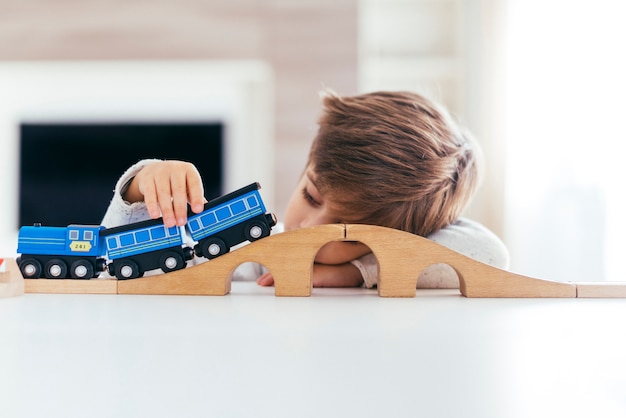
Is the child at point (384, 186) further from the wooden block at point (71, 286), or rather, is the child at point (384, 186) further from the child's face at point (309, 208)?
the wooden block at point (71, 286)

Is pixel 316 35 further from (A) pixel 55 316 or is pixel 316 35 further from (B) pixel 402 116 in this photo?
(A) pixel 55 316

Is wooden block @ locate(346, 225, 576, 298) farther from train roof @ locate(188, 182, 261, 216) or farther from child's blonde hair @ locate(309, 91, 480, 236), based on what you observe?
child's blonde hair @ locate(309, 91, 480, 236)

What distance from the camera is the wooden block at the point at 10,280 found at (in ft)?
2.00

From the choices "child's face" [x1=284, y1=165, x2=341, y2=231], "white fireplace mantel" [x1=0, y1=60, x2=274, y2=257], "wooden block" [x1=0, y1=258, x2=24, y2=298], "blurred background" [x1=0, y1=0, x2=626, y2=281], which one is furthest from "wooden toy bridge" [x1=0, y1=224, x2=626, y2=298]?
"white fireplace mantel" [x1=0, y1=60, x2=274, y2=257]

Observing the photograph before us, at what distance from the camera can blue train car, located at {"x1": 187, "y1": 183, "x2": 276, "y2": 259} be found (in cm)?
65

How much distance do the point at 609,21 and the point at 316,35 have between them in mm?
1548

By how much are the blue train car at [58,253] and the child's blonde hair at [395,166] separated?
37 centimetres

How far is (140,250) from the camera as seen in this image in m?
0.64

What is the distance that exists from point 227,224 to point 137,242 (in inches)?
3.8

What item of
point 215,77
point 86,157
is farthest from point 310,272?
point 86,157

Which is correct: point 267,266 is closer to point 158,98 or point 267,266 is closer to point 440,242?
point 440,242

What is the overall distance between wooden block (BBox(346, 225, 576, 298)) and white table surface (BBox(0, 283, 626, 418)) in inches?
5.7

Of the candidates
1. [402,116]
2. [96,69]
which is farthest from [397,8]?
[402,116]

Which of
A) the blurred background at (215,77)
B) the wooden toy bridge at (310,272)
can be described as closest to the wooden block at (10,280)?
the wooden toy bridge at (310,272)
